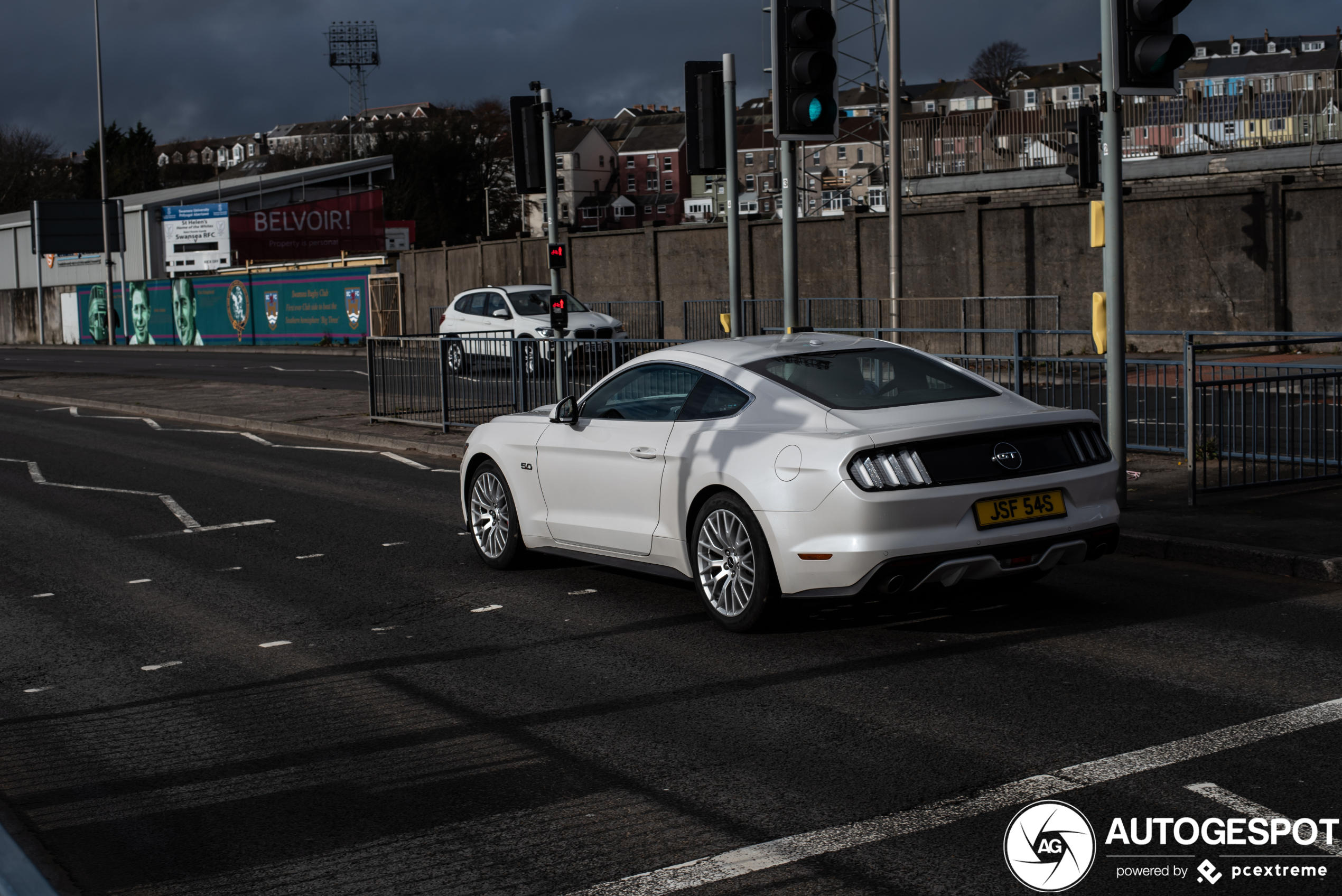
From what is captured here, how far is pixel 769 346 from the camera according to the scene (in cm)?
759

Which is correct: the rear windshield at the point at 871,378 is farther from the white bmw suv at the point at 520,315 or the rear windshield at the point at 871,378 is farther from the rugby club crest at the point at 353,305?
the rugby club crest at the point at 353,305

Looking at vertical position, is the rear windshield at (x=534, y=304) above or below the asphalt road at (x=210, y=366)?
above

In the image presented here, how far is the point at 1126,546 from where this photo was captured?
8.70 meters

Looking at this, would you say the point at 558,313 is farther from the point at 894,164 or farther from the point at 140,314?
the point at 140,314

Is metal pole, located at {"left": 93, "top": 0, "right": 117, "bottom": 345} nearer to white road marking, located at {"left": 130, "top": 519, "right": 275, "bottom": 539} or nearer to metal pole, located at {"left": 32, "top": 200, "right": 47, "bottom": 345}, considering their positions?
metal pole, located at {"left": 32, "top": 200, "right": 47, "bottom": 345}

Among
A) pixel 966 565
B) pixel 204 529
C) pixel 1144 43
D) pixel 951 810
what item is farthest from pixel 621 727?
Result: pixel 204 529

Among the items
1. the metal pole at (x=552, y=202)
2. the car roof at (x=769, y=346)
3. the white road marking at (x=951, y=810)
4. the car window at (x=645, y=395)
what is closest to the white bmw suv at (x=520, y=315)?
the metal pole at (x=552, y=202)

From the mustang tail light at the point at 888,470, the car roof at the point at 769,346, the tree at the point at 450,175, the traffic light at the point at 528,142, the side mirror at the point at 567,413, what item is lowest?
the mustang tail light at the point at 888,470

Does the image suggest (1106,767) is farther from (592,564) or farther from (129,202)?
(129,202)

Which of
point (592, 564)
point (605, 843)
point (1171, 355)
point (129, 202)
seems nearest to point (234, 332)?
point (129, 202)

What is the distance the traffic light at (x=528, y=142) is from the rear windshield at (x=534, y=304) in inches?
382

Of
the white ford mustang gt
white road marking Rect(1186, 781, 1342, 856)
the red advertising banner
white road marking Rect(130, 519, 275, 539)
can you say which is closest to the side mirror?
the white ford mustang gt

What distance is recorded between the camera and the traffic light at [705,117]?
1302 centimetres

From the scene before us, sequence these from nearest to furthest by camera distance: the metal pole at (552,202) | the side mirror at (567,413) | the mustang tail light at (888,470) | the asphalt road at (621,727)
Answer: the asphalt road at (621,727) < the mustang tail light at (888,470) < the side mirror at (567,413) < the metal pole at (552,202)
